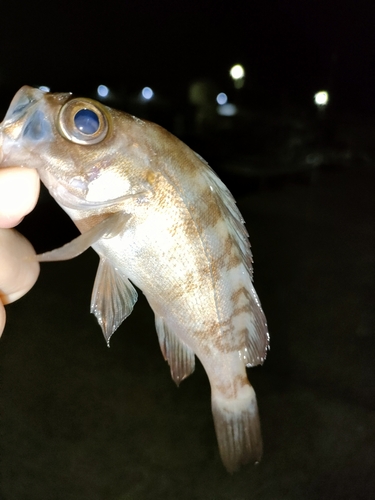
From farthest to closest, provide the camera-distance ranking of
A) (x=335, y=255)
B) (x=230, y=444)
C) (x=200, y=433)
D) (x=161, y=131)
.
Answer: (x=335, y=255), (x=200, y=433), (x=230, y=444), (x=161, y=131)

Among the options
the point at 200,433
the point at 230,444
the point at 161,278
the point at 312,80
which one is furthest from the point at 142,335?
the point at 312,80

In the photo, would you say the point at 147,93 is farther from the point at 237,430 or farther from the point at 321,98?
the point at 237,430

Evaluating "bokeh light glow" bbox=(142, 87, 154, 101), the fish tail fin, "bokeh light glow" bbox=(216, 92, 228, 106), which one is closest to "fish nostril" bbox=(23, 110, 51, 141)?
the fish tail fin

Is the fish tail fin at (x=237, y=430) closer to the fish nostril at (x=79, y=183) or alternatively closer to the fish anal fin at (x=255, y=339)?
the fish anal fin at (x=255, y=339)

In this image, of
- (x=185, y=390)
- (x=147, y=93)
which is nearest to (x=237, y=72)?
(x=147, y=93)

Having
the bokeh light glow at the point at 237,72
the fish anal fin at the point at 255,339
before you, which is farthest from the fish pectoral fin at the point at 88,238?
the bokeh light glow at the point at 237,72

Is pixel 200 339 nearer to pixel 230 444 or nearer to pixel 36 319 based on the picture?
pixel 230 444
